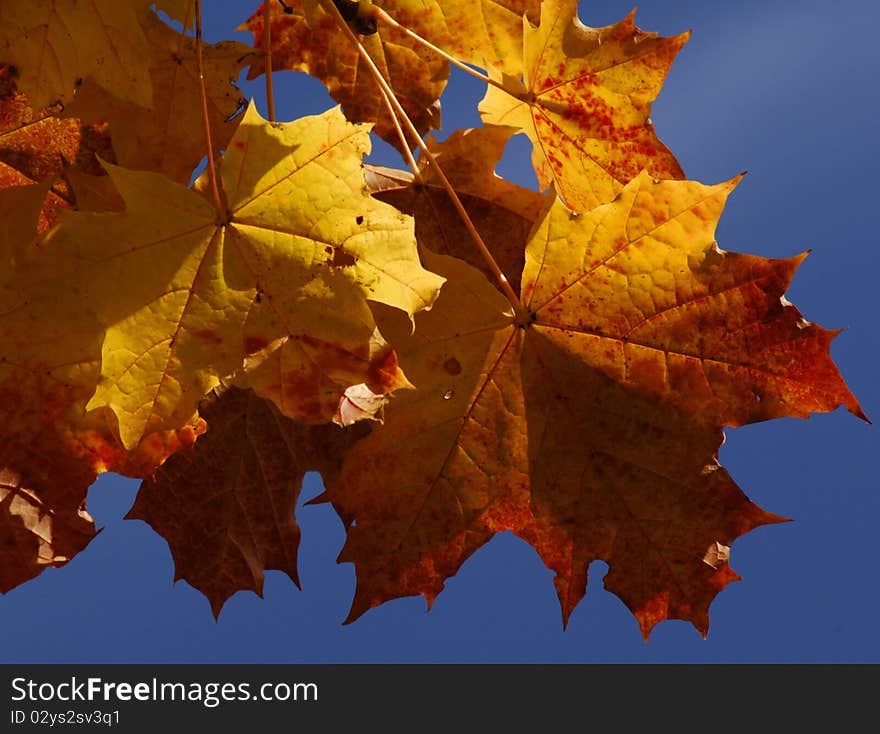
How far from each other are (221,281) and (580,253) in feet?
1.55

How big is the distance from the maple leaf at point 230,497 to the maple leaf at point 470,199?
0.38 meters

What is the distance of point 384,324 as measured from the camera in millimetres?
1324

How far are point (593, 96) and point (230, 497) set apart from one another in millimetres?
818

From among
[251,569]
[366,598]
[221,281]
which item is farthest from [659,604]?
[221,281]

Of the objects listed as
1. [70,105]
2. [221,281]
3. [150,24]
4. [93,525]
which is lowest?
[93,525]

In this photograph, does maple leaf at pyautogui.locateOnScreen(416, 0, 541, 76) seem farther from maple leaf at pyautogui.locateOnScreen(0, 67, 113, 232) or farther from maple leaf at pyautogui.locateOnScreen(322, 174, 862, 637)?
maple leaf at pyautogui.locateOnScreen(0, 67, 113, 232)

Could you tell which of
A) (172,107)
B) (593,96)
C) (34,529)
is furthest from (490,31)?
(34,529)

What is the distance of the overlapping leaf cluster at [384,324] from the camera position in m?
1.18

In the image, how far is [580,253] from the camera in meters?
1.38

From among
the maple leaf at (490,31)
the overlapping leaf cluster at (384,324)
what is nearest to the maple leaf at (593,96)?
the overlapping leaf cluster at (384,324)

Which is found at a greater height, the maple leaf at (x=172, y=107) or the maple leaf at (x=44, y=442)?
the maple leaf at (x=172, y=107)

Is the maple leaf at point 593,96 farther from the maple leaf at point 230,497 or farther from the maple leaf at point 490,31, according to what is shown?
the maple leaf at point 230,497

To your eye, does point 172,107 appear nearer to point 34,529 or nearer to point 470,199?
point 470,199

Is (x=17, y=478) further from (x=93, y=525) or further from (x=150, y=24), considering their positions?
(x=150, y=24)
